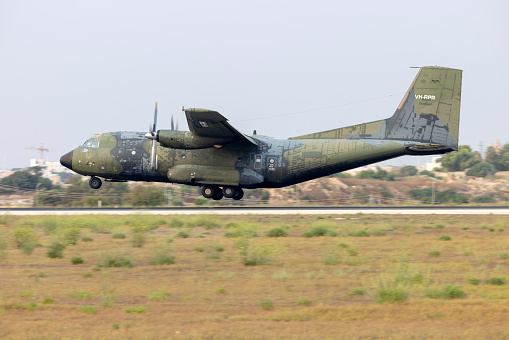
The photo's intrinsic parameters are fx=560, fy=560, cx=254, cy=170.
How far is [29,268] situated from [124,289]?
4.02 metres

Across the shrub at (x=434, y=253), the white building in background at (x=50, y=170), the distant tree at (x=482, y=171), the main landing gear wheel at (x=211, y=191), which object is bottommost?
the white building in background at (x=50, y=170)

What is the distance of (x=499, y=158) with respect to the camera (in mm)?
75062

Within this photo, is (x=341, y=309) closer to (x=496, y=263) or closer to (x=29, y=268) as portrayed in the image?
(x=496, y=263)

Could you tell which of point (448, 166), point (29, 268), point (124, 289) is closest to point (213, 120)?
point (29, 268)

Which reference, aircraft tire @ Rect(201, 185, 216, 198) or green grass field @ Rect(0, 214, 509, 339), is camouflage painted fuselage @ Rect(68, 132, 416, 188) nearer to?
Result: aircraft tire @ Rect(201, 185, 216, 198)

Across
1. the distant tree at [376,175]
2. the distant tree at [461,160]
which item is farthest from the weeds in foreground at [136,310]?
the distant tree at [461,160]

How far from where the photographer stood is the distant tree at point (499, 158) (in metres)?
73.5

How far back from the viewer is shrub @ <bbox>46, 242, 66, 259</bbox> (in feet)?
53.8

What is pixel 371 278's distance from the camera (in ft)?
43.4

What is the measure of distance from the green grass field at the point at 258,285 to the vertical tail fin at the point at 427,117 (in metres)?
7.94

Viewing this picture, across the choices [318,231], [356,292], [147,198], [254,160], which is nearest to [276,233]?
[318,231]

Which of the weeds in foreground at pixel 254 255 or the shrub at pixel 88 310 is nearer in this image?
the shrub at pixel 88 310

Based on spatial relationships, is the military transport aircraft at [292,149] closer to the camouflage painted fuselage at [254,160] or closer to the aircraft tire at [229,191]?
the camouflage painted fuselage at [254,160]

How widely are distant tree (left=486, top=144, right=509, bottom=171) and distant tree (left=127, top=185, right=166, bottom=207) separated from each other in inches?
1990
